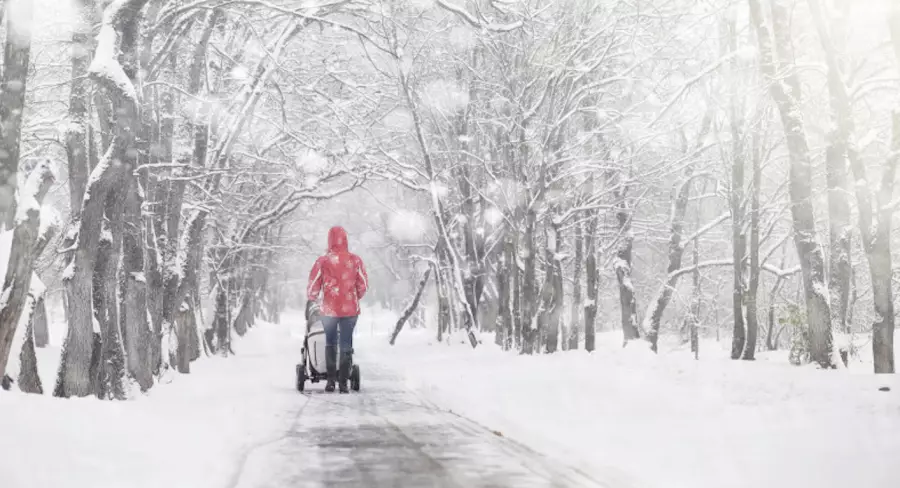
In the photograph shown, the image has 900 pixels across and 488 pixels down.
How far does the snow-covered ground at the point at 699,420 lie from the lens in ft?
19.4

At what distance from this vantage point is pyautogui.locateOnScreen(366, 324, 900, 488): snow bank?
233 inches

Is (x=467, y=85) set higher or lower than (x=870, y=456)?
higher

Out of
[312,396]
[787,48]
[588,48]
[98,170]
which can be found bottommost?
[312,396]

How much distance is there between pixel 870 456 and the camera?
607cm

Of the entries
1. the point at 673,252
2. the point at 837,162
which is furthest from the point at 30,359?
the point at 673,252

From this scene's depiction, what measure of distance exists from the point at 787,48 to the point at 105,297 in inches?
469

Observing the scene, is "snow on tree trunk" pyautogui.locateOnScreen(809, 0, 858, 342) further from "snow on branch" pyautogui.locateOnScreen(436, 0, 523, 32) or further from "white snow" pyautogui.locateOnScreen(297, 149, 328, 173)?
"white snow" pyautogui.locateOnScreen(297, 149, 328, 173)

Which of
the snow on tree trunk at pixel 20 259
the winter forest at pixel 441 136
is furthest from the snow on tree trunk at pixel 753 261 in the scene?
the snow on tree trunk at pixel 20 259

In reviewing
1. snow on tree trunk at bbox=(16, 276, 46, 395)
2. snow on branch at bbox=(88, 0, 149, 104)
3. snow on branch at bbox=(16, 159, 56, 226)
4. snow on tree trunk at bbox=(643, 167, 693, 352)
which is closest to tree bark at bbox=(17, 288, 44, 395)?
snow on tree trunk at bbox=(16, 276, 46, 395)

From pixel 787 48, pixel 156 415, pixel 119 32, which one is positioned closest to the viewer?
pixel 156 415

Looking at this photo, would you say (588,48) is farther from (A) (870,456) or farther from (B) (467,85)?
(A) (870,456)

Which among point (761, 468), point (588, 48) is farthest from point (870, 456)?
point (588, 48)

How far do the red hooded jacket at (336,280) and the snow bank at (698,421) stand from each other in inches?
75.3

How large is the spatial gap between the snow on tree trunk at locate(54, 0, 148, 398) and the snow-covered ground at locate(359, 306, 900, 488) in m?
4.68
